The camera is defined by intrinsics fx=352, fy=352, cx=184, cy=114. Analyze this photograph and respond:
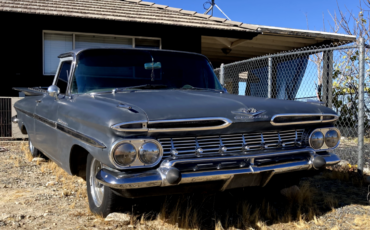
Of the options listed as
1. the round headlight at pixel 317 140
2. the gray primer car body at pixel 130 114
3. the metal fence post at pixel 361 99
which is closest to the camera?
the gray primer car body at pixel 130 114

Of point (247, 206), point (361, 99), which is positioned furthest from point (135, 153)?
point (361, 99)

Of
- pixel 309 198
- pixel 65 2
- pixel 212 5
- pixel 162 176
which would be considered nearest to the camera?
pixel 162 176

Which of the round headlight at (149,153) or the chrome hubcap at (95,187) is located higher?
the round headlight at (149,153)

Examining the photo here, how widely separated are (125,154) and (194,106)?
0.69 metres

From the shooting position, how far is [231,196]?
381 cm

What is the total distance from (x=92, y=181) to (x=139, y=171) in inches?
30.5

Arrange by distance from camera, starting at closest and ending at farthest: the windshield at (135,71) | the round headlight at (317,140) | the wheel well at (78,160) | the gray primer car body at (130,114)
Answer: the gray primer car body at (130,114) < the round headlight at (317,140) < the wheel well at (78,160) < the windshield at (135,71)

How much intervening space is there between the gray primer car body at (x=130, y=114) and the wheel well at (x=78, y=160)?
37 millimetres

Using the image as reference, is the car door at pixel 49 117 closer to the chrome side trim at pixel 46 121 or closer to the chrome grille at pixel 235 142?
the chrome side trim at pixel 46 121

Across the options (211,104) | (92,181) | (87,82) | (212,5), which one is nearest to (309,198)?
(211,104)

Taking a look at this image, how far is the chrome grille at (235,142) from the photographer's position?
263 cm

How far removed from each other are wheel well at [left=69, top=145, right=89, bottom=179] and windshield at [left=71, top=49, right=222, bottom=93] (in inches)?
24.6

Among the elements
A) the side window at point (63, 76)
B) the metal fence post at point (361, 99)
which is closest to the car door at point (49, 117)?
the side window at point (63, 76)

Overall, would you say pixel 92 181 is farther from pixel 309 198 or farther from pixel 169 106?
pixel 309 198
